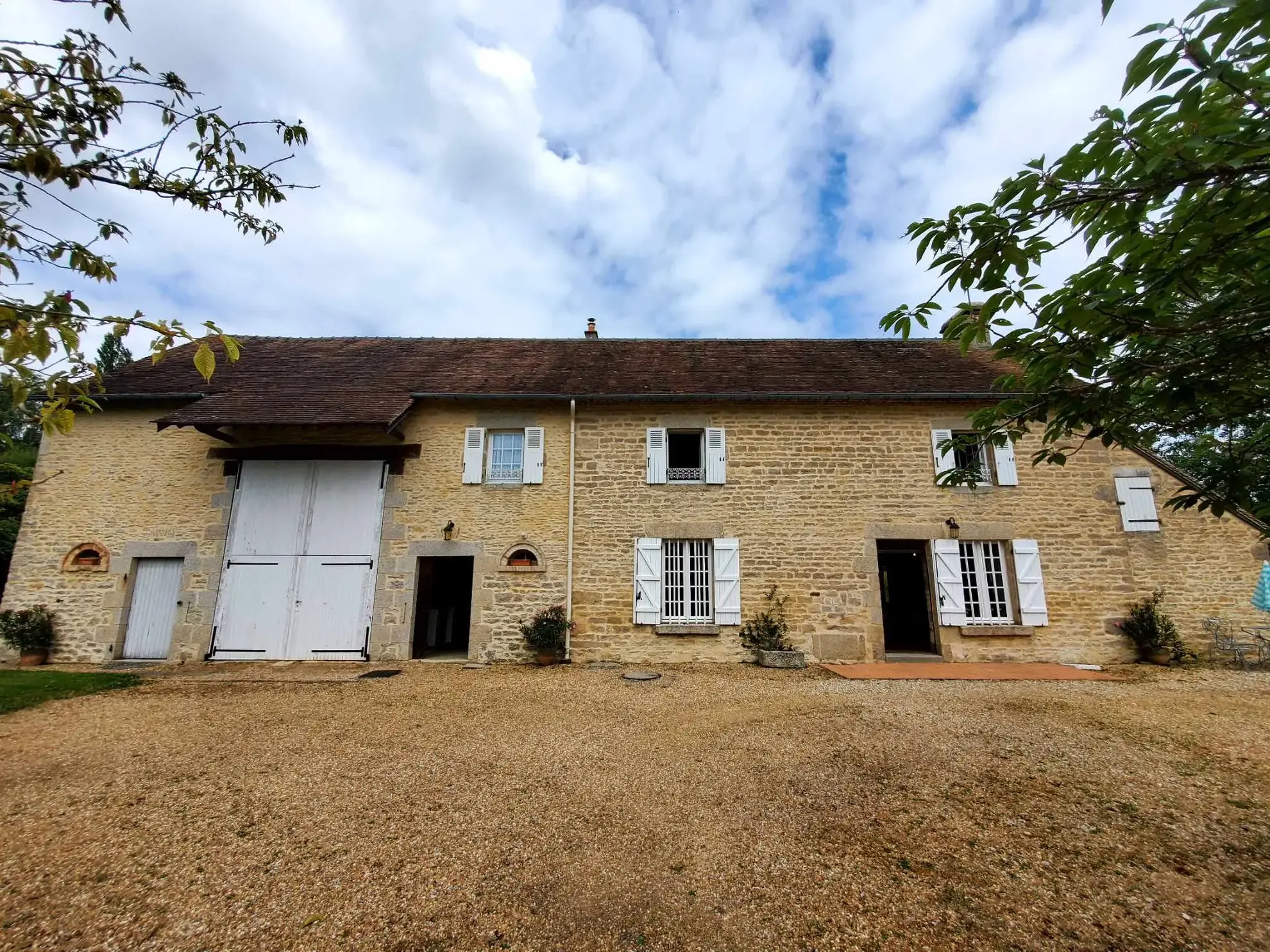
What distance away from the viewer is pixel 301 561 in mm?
8297

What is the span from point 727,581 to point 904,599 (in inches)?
196

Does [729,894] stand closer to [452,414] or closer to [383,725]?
[383,725]

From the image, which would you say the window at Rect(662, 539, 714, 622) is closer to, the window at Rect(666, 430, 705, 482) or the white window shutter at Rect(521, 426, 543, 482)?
the window at Rect(666, 430, 705, 482)

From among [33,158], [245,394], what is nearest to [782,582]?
[33,158]

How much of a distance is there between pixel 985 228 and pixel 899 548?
27.5 feet

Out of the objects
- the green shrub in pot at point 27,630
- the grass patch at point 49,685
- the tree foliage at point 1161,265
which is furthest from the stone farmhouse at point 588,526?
the tree foliage at point 1161,265

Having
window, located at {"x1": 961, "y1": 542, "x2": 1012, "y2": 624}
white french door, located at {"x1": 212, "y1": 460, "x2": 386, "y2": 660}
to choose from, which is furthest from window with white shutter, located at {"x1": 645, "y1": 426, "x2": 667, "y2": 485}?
window, located at {"x1": 961, "y1": 542, "x2": 1012, "y2": 624}

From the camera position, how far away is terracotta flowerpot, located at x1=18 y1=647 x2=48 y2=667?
309 inches

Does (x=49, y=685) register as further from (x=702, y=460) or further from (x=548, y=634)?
(x=702, y=460)

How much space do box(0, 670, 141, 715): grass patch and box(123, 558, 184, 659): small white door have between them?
0.91 metres

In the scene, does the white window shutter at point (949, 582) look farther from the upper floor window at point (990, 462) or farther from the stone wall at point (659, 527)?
the upper floor window at point (990, 462)

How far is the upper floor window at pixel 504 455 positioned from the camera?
8656 mm

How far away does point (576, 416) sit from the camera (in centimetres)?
891

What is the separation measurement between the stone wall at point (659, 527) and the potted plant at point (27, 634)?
0.20 metres
